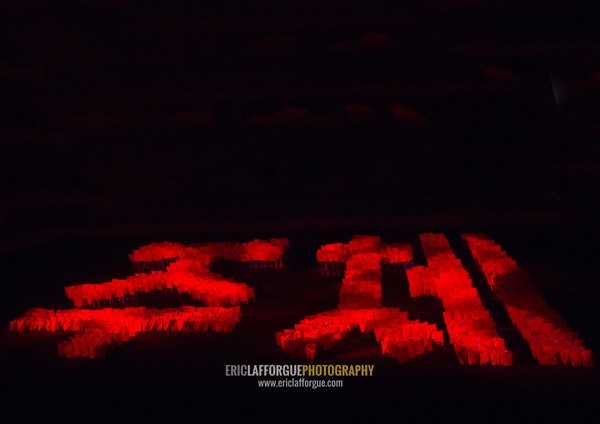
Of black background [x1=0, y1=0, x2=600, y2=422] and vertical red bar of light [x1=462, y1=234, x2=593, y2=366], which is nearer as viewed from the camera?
vertical red bar of light [x1=462, y1=234, x2=593, y2=366]

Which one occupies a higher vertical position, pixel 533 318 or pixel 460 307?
pixel 460 307

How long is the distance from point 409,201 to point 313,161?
89 centimetres

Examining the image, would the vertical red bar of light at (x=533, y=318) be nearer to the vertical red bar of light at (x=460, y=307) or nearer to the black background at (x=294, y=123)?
Result: the vertical red bar of light at (x=460, y=307)

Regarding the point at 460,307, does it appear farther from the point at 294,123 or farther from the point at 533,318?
the point at 294,123

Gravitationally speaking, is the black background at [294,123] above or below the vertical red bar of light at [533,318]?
above

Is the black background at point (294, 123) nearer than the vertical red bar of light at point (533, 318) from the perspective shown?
No

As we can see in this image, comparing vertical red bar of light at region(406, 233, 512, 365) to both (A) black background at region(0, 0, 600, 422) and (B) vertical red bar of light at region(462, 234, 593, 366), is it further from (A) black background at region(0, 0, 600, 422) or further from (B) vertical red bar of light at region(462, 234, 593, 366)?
(A) black background at region(0, 0, 600, 422)

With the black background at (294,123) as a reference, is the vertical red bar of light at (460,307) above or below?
below

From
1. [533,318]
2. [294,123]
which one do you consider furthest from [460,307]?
[294,123]

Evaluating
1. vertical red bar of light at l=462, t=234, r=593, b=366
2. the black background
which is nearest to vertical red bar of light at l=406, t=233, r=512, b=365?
vertical red bar of light at l=462, t=234, r=593, b=366

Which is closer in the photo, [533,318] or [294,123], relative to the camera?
[533,318]

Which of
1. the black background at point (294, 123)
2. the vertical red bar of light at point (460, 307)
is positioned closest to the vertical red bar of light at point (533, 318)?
the vertical red bar of light at point (460, 307)

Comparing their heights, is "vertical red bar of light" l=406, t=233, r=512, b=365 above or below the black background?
below

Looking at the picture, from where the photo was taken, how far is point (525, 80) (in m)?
6.72
